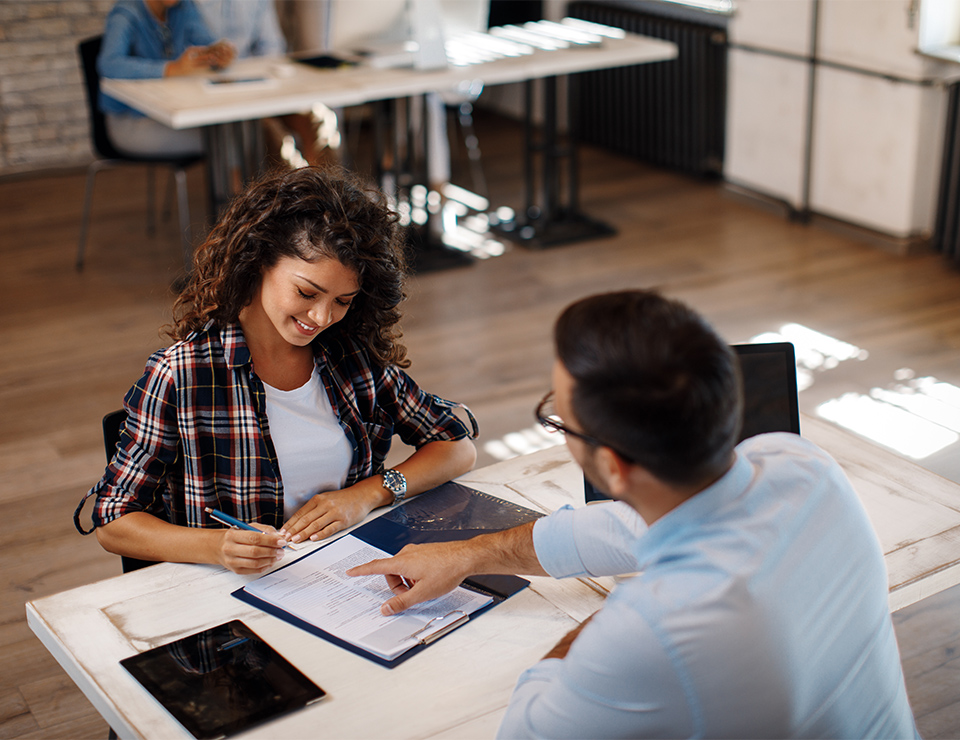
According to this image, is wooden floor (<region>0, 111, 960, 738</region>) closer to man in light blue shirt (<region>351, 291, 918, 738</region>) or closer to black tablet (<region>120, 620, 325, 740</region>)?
black tablet (<region>120, 620, 325, 740</region>)

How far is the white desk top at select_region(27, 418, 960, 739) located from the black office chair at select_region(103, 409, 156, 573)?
0.46 ft

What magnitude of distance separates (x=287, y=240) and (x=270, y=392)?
242 mm

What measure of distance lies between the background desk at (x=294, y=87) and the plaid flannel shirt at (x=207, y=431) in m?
2.21

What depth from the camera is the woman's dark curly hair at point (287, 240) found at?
1584mm

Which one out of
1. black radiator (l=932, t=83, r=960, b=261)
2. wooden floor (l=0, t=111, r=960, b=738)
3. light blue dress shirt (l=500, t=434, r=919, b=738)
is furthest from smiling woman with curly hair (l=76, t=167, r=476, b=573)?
black radiator (l=932, t=83, r=960, b=261)

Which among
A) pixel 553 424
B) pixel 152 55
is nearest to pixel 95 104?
pixel 152 55

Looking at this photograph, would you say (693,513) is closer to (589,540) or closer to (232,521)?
(589,540)

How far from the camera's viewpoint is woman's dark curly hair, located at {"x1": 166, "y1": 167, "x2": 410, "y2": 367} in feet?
5.20

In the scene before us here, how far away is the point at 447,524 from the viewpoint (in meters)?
1.59

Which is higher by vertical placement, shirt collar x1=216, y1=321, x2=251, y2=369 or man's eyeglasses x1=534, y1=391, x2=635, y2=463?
man's eyeglasses x1=534, y1=391, x2=635, y2=463

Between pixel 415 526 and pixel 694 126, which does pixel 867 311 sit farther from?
pixel 415 526

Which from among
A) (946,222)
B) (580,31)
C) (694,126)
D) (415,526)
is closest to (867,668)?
(415,526)

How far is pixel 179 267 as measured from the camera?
177 inches

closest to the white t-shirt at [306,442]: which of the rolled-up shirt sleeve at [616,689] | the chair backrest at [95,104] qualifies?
the rolled-up shirt sleeve at [616,689]
